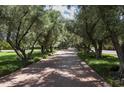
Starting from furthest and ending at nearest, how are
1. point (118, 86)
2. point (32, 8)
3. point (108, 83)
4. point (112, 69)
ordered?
point (32, 8) → point (112, 69) → point (108, 83) → point (118, 86)

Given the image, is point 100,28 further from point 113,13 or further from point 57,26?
point 57,26

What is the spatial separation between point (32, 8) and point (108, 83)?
32.3ft

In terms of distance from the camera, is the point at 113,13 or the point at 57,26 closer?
the point at 113,13

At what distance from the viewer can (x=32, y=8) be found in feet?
73.7

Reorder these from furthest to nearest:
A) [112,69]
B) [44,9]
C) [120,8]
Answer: [44,9] → [112,69] → [120,8]

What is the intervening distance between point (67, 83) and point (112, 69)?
19.6 feet

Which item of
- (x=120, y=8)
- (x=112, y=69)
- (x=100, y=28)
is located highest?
(x=120, y=8)
